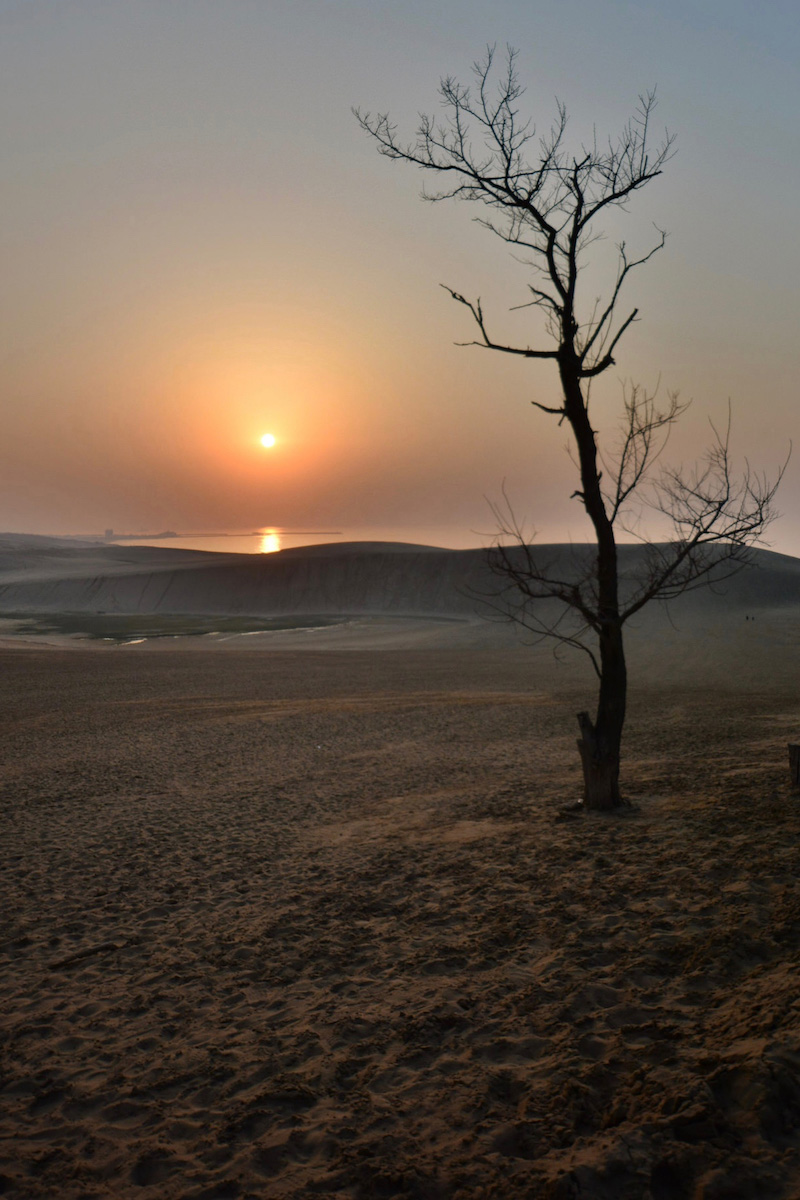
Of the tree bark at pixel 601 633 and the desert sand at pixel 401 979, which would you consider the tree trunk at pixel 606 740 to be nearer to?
the tree bark at pixel 601 633

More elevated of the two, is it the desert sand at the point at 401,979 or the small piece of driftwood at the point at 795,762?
the small piece of driftwood at the point at 795,762

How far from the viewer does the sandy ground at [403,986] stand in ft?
10.6

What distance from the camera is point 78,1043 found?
440 centimetres

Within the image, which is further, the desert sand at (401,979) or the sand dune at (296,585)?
the sand dune at (296,585)

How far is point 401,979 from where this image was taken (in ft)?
16.0

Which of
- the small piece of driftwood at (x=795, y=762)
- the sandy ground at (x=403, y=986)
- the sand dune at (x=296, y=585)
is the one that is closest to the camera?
the sandy ground at (x=403, y=986)

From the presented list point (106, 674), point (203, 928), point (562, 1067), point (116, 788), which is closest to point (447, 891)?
point (203, 928)

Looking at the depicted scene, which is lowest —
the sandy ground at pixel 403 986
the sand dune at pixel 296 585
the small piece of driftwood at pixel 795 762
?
the sandy ground at pixel 403 986

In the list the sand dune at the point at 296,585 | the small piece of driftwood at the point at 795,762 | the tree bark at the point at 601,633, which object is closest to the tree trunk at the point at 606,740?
the tree bark at the point at 601,633

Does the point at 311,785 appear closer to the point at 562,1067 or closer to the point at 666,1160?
the point at 562,1067

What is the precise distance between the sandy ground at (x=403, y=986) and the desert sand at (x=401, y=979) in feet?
0.06

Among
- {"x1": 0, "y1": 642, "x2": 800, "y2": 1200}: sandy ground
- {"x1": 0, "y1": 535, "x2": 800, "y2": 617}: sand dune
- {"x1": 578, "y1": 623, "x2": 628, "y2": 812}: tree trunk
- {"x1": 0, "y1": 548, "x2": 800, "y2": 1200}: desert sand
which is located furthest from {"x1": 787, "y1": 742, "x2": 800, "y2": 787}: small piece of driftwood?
{"x1": 0, "y1": 535, "x2": 800, "y2": 617}: sand dune

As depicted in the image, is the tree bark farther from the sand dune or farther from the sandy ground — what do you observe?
the sand dune

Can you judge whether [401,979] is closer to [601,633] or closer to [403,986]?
[403,986]
